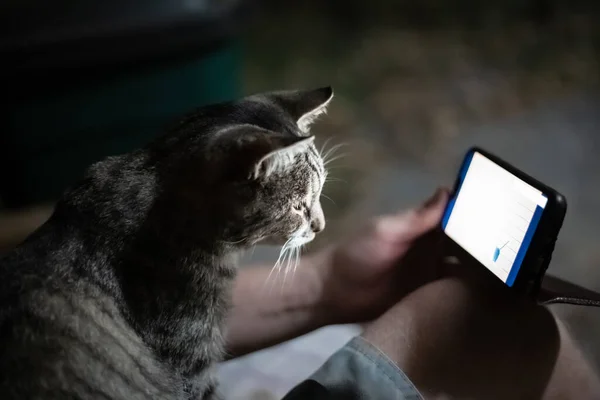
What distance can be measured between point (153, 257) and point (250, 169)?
6.1 inches

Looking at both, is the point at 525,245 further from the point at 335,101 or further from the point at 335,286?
the point at 335,101

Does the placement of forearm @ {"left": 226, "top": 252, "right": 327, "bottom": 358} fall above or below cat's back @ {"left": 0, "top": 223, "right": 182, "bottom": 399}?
below

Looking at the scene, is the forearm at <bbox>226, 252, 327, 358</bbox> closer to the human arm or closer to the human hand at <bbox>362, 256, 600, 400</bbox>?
the human arm

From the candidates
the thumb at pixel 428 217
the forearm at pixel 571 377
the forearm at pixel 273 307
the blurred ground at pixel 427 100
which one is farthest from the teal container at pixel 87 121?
the forearm at pixel 571 377

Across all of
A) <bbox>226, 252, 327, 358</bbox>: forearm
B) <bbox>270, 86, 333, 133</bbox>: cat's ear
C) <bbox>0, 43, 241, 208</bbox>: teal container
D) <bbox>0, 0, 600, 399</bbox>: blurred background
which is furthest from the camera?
<bbox>0, 43, 241, 208</bbox>: teal container

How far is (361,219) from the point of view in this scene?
4.06 ft

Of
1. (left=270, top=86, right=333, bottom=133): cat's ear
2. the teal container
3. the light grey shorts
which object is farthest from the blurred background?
(left=270, top=86, right=333, bottom=133): cat's ear

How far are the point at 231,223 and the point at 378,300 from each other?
29cm

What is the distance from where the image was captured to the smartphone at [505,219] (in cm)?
61

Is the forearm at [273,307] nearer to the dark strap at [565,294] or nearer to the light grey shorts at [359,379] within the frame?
the light grey shorts at [359,379]

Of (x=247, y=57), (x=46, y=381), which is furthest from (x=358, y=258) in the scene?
(x=247, y=57)

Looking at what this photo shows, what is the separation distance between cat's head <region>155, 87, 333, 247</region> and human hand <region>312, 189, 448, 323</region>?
0.45 feet

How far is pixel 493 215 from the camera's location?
0.70 meters

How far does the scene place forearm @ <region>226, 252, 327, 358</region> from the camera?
85cm
